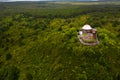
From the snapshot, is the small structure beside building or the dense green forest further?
the small structure beside building

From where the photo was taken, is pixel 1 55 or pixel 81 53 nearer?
pixel 81 53

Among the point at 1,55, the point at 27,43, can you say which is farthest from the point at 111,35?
the point at 1,55

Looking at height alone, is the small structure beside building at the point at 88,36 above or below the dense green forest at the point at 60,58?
Answer: above

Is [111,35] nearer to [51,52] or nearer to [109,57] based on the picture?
[109,57]

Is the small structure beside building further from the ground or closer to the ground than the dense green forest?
further from the ground

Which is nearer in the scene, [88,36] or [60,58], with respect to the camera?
[60,58]

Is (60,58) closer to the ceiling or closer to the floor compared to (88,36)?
closer to the floor

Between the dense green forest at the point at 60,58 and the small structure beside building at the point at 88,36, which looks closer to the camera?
the dense green forest at the point at 60,58

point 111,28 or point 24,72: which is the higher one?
point 111,28
